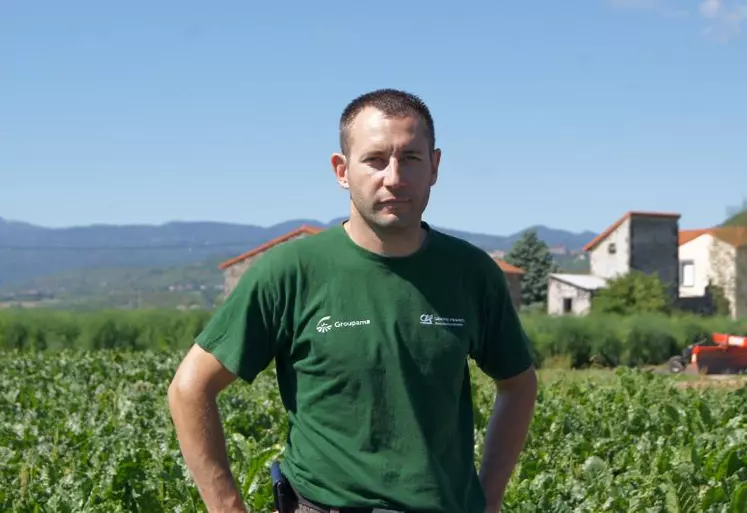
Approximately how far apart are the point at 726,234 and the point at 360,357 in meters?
69.0

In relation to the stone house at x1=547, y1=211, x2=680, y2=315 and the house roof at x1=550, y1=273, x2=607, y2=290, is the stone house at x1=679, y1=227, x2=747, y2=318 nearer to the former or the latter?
the stone house at x1=547, y1=211, x2=680, y2=315

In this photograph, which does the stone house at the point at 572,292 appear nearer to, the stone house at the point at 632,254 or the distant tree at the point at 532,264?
the stone house at the point at 632,254

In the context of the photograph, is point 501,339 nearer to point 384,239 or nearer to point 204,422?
point 384,239

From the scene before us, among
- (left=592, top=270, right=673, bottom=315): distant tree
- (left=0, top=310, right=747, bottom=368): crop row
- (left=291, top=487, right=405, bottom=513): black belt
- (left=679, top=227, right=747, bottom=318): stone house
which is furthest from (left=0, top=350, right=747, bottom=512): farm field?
(left=679, top=227, right=747, bottom=318): stone house

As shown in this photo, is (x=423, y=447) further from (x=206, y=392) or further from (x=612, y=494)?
(x=612, y=494)

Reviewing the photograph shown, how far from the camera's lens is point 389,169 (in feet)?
10.2

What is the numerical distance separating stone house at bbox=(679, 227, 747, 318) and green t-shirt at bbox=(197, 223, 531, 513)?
185 feet

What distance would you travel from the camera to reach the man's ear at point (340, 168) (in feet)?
10.7

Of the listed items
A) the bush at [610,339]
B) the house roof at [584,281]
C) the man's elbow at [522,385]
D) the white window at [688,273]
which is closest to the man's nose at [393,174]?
the man's elbow at [522,385]

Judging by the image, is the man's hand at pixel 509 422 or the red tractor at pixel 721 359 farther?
the red tractor at pixel 721 359

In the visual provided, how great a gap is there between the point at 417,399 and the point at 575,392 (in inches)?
405

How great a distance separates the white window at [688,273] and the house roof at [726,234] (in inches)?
54.2

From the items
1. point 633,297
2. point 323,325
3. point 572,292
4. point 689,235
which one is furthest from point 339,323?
point 689,235

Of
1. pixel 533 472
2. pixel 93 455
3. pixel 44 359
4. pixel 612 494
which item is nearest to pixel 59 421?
pixel 93 455
